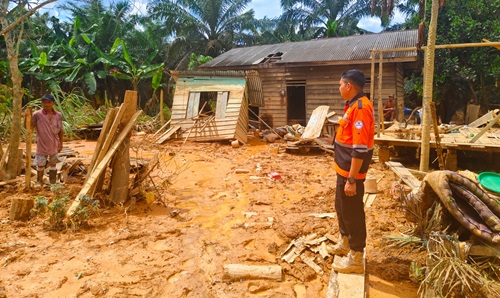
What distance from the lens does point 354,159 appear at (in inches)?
112

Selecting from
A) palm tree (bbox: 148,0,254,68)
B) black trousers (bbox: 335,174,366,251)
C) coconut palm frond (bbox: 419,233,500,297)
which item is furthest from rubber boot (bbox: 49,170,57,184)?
palm tree (bbox: 148,0,254,68)

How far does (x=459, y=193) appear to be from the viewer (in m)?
3.25

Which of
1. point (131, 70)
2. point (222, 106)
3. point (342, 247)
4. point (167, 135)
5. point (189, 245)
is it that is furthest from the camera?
point (131, 70)

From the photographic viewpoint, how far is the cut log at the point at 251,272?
3225mm

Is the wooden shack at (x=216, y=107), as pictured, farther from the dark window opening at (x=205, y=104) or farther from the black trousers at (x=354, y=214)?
the black trousers at (x=354, y=214)

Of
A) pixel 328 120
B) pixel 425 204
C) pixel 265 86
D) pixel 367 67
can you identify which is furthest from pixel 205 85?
pixel 425 204

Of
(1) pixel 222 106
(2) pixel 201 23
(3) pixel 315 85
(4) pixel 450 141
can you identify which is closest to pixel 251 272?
(4) pixel 450 141

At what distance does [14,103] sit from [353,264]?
630 cm

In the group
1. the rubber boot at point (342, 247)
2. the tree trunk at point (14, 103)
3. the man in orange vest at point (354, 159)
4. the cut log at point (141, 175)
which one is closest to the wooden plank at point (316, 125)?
the cut log at point (141, 175)

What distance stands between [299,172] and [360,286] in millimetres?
4982

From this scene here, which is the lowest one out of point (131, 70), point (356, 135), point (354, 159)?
point (354, 159)

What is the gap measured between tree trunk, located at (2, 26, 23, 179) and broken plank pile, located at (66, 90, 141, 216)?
2.11 meters

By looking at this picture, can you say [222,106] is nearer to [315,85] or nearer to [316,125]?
[316,125]

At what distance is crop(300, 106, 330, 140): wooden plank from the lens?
34.5 ft
